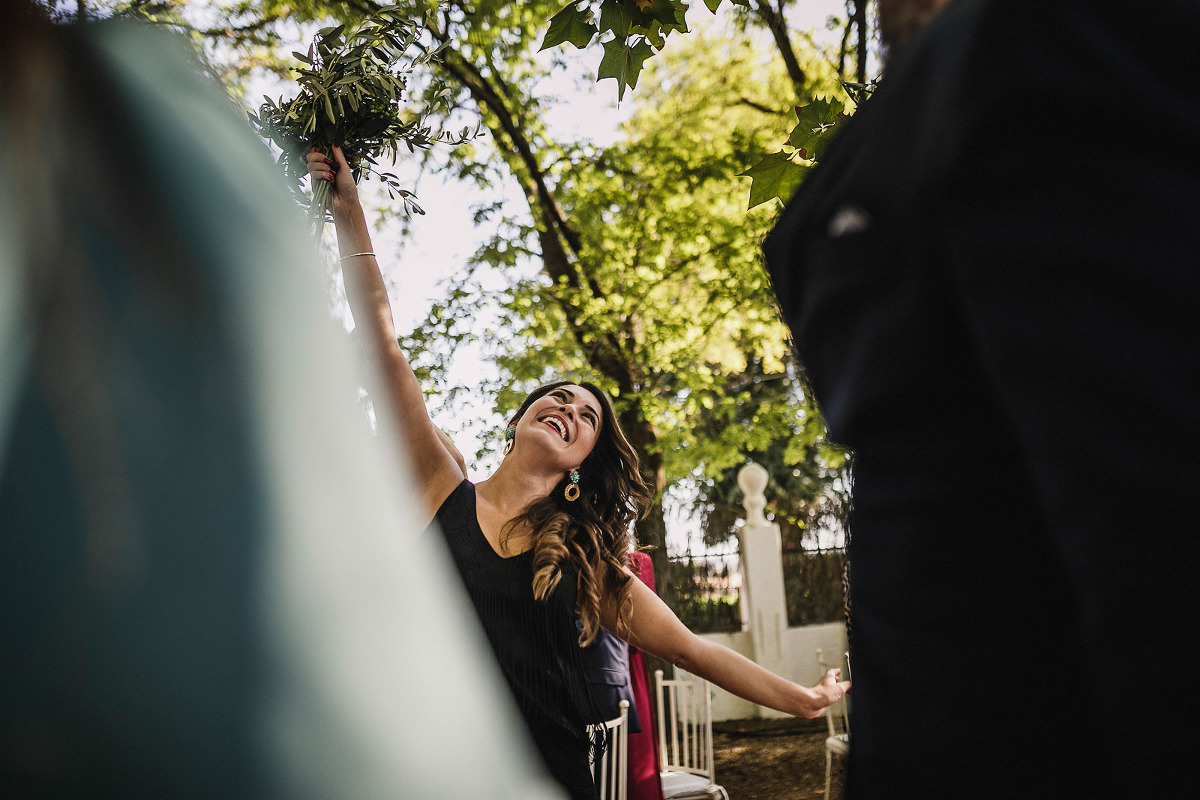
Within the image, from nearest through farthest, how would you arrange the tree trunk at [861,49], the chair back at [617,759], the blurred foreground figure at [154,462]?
the blurred foreground figure at [154,462] < the chair back at [617,759] < the tree trunk at [861,49]

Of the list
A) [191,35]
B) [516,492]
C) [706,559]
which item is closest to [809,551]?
[706,559]

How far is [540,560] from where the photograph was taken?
2287mm

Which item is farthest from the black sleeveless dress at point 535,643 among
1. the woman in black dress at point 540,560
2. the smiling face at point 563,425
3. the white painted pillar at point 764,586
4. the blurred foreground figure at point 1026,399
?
the white painted pillar at point 764,586

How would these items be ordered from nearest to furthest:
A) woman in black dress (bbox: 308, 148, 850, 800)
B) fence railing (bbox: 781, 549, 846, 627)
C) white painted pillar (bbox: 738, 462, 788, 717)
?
woman in black dress (bbox: 308, 148, 850, 800) → white painted pillar (bbox: 738, 462, 788, 717) → fence railing (bbox: 781, 549, 846, 627)

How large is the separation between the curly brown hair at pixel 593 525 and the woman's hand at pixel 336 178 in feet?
3.49

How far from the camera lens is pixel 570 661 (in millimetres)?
2207

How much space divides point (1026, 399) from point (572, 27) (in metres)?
1.81

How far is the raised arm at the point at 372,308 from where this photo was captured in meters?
2.08

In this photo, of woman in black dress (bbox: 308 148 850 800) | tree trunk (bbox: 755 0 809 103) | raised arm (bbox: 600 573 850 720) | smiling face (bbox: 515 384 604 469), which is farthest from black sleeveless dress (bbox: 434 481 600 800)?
tree trunk (bbox: 755 0 809 103)

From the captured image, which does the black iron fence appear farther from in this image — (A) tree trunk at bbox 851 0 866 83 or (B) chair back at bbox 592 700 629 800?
(B) chair back at bbox 592 700 629 800

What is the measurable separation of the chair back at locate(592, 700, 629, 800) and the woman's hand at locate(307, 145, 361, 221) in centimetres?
286

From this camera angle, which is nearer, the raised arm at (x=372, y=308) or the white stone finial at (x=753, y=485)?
the raised arm at (x=372, y=308)

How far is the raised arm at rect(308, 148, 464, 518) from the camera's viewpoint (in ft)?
6.82

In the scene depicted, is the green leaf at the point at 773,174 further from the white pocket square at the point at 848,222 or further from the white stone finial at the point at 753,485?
the white stone finial at the point at 753,485
